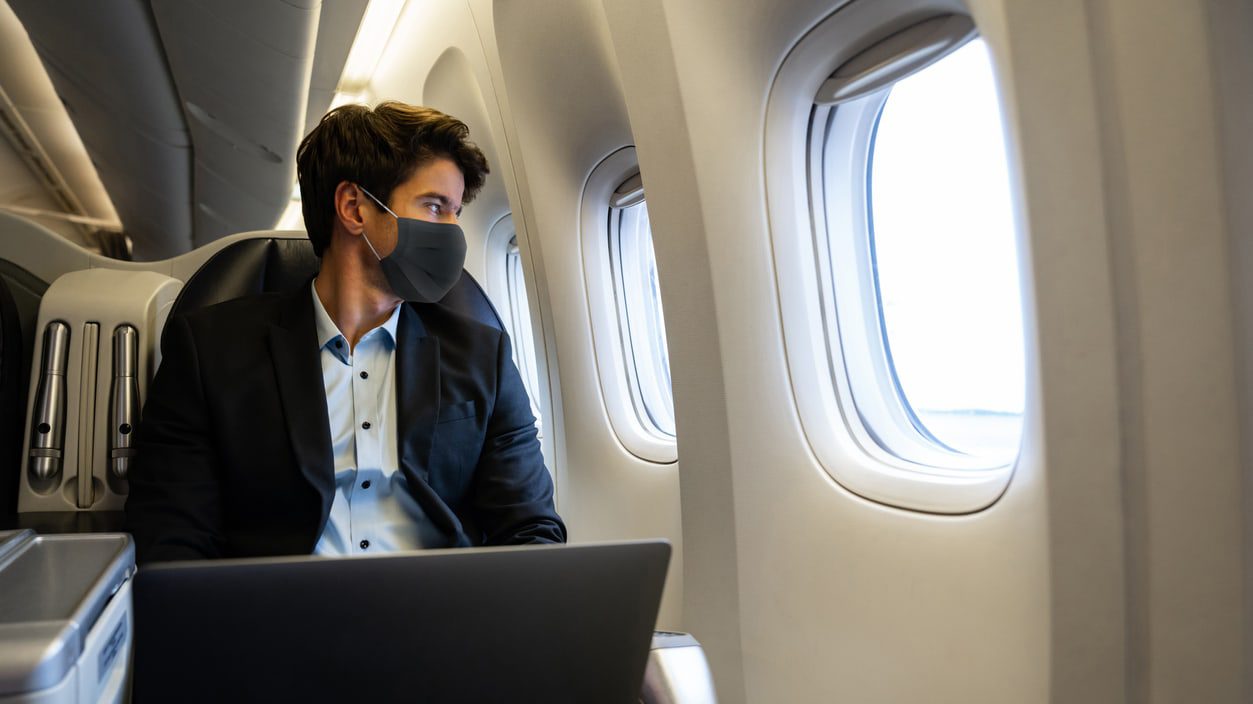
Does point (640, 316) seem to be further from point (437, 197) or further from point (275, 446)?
point (275, 446)

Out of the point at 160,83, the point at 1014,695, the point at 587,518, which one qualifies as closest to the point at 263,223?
the point at 160,83

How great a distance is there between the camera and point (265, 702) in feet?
2.45

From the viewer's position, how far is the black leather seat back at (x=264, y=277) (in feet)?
6.22

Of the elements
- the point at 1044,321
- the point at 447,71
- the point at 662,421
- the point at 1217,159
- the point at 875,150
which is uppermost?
the point at 447,71

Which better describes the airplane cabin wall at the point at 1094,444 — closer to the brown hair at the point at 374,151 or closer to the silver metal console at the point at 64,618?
the brown hair at the point at 374,151

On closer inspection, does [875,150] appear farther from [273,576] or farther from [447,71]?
[447,71]

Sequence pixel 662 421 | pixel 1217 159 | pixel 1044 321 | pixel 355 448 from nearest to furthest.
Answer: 1. pixel 1217 159
2. pixel 1044 321
3. pixel 355 448
4. pixel 662 421

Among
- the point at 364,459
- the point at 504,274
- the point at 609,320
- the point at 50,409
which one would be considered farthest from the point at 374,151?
the point at 504,274

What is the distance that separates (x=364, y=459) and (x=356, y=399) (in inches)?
5.0

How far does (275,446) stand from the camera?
1.63m

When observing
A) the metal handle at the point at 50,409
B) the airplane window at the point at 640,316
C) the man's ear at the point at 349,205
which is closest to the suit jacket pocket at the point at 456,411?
the man's ear at the point at 349,205

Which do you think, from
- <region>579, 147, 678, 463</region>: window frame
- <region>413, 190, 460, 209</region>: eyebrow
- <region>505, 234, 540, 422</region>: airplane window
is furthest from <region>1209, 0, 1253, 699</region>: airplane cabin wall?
<region>505, 234, 540, 422</region>: airplane window

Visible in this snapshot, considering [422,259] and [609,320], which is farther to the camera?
[609,320]

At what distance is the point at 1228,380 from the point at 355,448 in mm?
1519
